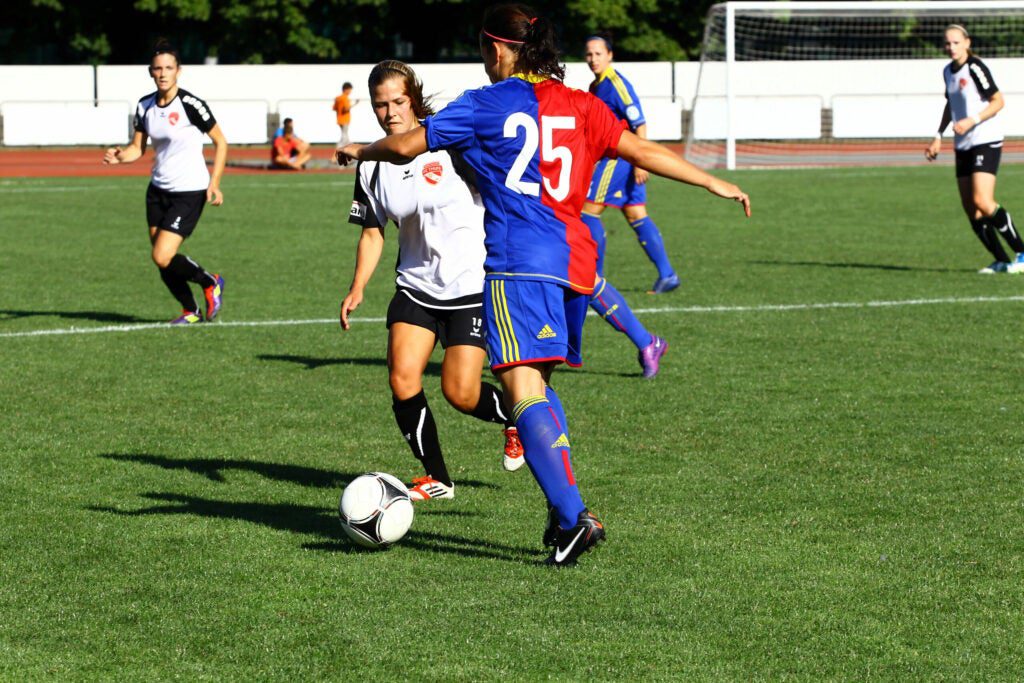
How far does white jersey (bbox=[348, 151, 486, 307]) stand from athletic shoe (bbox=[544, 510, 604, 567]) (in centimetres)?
169

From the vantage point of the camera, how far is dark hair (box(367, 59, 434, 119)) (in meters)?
6.41

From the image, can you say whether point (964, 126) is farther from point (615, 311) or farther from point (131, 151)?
point (131, 151)

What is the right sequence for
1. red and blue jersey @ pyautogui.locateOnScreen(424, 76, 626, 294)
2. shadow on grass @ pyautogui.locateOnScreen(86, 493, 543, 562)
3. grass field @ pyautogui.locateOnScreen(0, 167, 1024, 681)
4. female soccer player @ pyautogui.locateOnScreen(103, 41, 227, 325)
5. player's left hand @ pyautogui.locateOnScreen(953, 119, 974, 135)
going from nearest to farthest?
grass field @ pyautogui.locateOnScreen(0, 167, 1024, 681)
red and blue jersey @ pyautogui.locateOnScreen(424, 76, 626, 294)
shadow on grass @ pyautogui.locateOnScreen(86, 493, 543, 562)
female soccer player @ pyautogui.locateOnScreen(103, 41, 227, 325)
player's left hand @ pyautogui.locateOnScreen(953, 119, 974, 135)

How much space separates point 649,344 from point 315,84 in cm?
3515

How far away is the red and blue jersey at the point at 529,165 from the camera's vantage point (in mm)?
5207

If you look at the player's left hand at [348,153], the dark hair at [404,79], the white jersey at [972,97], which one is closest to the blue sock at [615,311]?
the dark hair at [404,79]

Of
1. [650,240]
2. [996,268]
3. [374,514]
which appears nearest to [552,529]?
[374,514]

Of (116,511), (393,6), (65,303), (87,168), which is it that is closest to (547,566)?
(116,511)

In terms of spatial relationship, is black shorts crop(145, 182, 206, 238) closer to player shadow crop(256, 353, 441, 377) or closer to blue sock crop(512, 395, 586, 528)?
player shadow crop(256, 353, 441, 377)

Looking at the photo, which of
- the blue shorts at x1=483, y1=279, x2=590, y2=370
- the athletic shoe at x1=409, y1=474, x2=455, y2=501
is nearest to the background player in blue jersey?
the athletic shoe at x1=409, y1=474, x2=455, y2=501

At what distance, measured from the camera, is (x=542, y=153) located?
208 inches

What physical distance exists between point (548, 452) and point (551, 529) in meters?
0.35

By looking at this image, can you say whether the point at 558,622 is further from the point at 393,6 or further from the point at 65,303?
the point at 393,6

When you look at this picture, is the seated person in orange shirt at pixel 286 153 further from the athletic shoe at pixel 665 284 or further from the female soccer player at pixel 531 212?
the female soccer player at pixel 531 212
